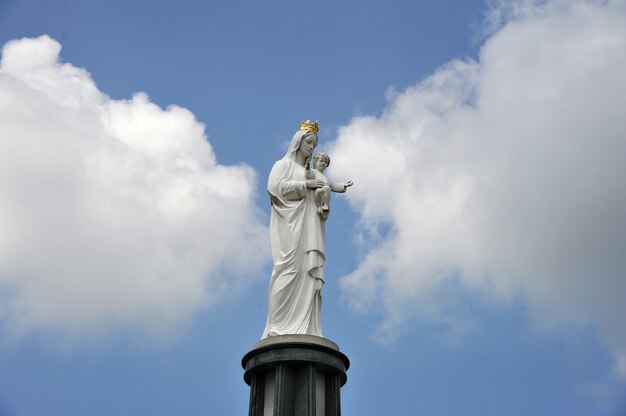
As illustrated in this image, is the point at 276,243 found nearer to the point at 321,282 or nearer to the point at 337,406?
the point at 321,282

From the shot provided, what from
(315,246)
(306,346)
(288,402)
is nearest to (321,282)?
(315,246)

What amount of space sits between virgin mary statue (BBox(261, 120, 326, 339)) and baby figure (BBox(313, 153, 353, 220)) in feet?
0.40

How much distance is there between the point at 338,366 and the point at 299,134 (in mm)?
5581

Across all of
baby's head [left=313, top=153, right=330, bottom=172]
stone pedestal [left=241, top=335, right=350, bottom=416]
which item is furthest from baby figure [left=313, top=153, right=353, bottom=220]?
stone pedestal [left=241, top=335, right=350, bottom=416]

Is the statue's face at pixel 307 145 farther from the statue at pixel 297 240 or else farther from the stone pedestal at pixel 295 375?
the stone pedestal at pixel 295 375

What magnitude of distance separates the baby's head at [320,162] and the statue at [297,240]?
27 millimetres

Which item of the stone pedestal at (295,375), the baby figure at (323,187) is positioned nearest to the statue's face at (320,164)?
the baby figure at (323,187)

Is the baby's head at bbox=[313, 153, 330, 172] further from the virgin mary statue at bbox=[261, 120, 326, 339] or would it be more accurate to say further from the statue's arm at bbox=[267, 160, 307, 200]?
the statue's arm at bbox=[267, 160, 307, 200]

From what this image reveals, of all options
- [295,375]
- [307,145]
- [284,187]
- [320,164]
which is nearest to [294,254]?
[284,187]

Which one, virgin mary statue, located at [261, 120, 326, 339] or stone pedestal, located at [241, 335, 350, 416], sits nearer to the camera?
stone pedestal, located at [241, 335, 350, 416]

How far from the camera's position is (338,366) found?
14.4m

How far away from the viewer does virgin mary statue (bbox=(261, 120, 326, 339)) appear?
15.0m

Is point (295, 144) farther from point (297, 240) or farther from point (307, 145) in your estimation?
point (297, 240)

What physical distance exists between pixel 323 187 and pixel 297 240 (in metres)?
1.44
